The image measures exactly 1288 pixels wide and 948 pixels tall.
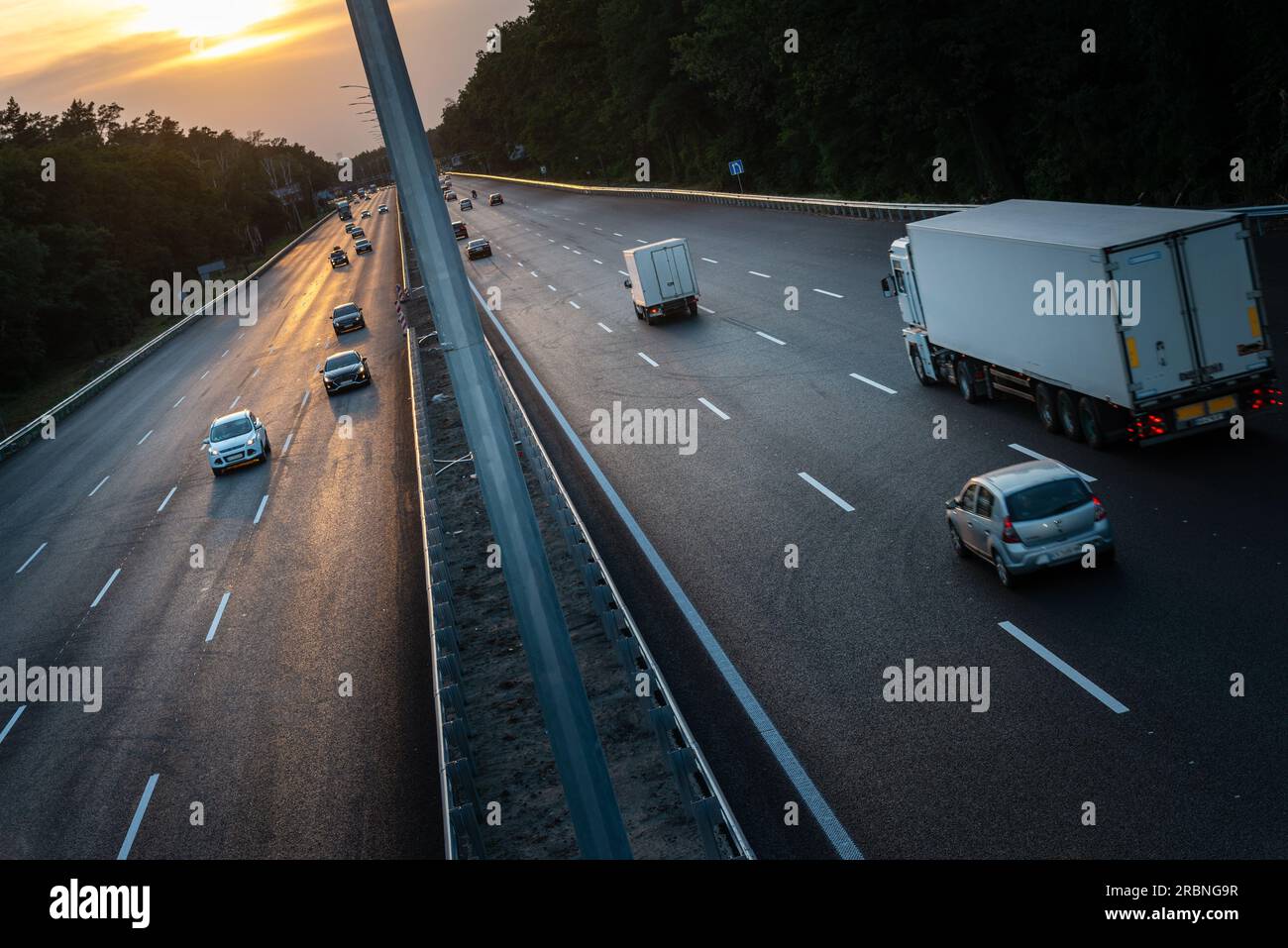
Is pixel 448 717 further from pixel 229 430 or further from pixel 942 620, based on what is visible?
pixel 229 430

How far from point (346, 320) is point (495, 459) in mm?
53299

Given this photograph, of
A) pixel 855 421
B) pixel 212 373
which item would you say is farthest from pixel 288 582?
pixel 212 373

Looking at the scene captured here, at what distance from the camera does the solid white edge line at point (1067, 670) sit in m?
12.3

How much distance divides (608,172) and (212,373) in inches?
3720

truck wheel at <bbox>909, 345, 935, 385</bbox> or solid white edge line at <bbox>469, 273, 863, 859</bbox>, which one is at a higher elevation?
truck wheel at <bbox>909, 345, 935, 385</bbox>

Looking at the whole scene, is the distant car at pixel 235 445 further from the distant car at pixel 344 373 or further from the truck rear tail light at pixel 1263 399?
the truck rear tail light at pixel 1263 399

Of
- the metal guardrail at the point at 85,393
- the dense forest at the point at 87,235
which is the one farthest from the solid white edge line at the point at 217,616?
the dense forest at the point at 87,235

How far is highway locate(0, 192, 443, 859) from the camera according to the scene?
14.1 metres

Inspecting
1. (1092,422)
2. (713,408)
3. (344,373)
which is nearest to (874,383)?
(713,408)

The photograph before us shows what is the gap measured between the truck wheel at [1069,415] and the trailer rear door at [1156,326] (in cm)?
207

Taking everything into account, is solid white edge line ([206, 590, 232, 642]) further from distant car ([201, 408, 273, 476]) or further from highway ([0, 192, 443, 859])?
distant car ([201, 408, 273, 476])

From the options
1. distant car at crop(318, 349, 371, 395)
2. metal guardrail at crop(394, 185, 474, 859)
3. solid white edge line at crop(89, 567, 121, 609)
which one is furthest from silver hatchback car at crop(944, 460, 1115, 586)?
distant car at crop(318, 349, 371, 395)

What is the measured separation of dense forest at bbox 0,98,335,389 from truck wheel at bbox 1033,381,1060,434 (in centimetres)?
6879
